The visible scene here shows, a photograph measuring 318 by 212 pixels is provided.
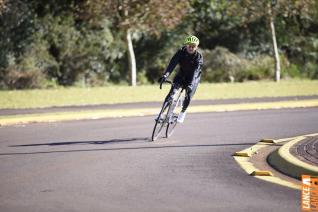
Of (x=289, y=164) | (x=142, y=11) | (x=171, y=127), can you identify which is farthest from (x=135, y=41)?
(x=289, y=164)

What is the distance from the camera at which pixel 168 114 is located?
1407 centimetres

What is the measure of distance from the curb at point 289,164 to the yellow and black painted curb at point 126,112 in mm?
8154

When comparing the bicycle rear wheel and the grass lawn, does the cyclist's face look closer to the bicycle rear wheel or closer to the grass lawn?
the bicycle rear wheel

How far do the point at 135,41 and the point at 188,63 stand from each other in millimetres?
22701

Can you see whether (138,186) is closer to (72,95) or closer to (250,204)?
(250,204)

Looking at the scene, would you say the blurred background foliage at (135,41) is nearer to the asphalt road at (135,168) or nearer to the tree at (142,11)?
the tree at (142,11)

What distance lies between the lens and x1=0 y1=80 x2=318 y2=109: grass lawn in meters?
24.1

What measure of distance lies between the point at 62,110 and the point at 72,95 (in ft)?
16.2

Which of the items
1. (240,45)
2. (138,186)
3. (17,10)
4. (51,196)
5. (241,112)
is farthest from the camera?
(240,45)

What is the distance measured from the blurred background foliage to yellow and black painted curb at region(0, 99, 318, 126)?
9040 millimetres

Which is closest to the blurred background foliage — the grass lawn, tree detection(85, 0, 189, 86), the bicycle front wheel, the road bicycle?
tree detection(85, 0, 189, 86)

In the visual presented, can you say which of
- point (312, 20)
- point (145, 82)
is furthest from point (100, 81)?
point (312, 20)

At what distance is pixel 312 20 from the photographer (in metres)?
40.8

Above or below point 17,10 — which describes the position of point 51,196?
below
